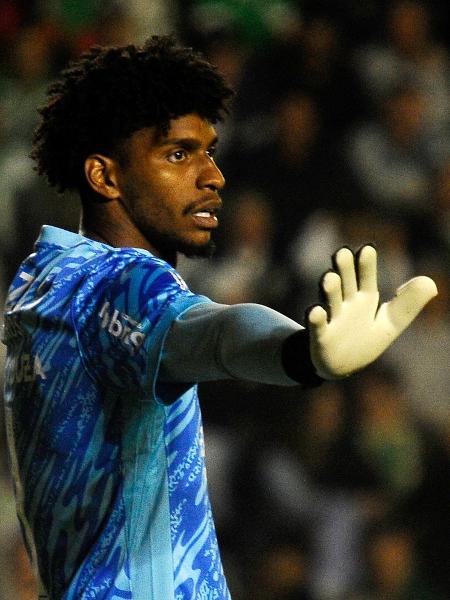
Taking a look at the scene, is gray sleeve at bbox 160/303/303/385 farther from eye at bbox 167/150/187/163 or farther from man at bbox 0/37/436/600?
eye at bbox 167/150/187/163

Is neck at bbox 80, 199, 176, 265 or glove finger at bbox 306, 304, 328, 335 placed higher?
neck at bbox 80, 199, 176, 265

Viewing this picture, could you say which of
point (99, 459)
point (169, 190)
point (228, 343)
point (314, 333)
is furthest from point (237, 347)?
point (169, 190)

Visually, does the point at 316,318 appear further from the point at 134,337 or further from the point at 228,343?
the point at 134,337

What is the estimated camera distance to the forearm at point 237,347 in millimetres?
1120

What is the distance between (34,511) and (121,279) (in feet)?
1.22

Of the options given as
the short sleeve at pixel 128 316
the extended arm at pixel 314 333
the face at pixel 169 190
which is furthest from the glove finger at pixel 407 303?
the face at pixel 169 190

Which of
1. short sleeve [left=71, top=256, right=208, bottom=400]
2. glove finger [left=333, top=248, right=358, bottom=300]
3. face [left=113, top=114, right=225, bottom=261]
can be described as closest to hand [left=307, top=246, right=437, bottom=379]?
glove finger [left=333, top=248, right=358, bottom=300]

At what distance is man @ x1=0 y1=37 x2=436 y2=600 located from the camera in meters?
1.15

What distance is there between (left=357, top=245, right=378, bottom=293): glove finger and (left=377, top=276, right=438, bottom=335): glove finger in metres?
0.03

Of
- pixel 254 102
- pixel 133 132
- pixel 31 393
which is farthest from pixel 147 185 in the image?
pixel 254 102

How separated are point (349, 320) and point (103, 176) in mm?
676

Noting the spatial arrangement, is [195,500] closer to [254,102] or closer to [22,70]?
[254,102]

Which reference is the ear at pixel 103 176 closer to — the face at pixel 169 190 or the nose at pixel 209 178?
the face at pixel 169 190

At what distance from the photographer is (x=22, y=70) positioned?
3.81 m
